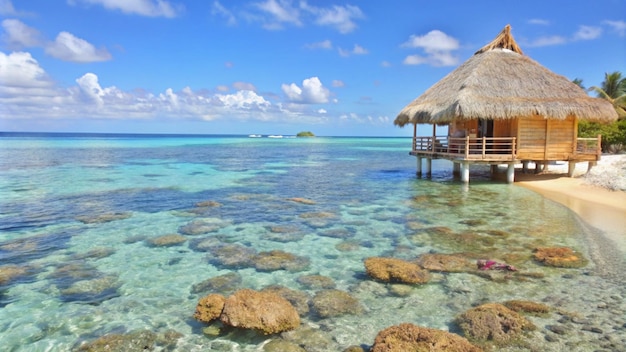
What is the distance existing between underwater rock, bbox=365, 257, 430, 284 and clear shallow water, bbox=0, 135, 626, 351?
210mm

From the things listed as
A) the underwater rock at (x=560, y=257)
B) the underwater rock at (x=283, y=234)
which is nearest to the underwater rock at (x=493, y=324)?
the underwater rock at (x=560, y=257)

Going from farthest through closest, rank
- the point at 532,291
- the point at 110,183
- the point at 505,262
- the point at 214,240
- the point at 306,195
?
1. the point at 110,183
2. the point at 306,195
3. the point at 214,240
4. the point at 505,262
5. the point at 532,291

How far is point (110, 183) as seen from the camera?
18.2 m

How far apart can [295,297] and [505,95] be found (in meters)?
14.0

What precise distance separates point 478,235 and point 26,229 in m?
11.2

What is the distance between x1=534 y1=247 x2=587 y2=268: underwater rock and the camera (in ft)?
23.1

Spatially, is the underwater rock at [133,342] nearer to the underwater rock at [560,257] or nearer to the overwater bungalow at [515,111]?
the underwater rock at [560,257]

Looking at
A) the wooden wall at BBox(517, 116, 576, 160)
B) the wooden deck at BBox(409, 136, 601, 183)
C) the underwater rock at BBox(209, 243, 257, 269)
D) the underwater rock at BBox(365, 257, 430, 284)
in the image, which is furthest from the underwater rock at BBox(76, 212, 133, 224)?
the wooden wall at BBox(517, 116, 576, 160)

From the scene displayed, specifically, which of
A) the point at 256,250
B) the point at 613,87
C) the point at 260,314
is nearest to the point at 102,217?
the point at 256,250

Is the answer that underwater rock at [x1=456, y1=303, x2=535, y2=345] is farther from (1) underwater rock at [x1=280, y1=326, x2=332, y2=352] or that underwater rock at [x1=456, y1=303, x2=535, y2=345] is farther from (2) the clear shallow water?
(1) underwater rock at [x1=280, y1=326, x2=332, y2=352]

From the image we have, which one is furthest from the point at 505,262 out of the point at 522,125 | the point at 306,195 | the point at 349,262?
the point at 522,125

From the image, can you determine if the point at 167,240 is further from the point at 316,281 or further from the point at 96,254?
the point at 316,281

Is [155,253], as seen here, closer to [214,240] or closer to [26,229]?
[214,240]

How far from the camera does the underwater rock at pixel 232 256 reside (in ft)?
23.9
